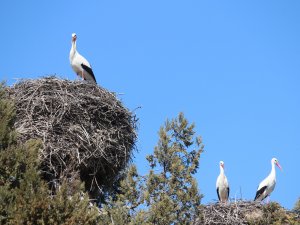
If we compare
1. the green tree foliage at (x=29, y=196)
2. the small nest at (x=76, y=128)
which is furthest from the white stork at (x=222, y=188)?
the green tree foliage at (x=29, y=196)

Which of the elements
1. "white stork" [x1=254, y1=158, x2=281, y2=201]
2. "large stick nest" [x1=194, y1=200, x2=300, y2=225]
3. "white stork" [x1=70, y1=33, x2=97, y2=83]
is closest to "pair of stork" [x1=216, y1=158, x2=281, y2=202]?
"white stork" [x1=254, y1=158, x2=281, y2=201]

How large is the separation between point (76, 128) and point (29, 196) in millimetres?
3789

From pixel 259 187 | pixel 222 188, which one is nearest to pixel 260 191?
pixel 259 187

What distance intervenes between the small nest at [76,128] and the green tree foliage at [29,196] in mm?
1816

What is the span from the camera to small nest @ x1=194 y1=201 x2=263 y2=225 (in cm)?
1494

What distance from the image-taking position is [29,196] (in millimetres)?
11180

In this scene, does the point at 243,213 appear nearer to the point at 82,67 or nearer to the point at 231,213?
→ the point at 231,213

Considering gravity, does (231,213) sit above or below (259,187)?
below

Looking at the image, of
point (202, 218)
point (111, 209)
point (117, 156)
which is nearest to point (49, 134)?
point (117, 156)

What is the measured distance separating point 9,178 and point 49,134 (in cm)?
274

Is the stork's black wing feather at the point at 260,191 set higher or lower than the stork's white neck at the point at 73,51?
lower

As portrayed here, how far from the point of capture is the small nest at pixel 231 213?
14.9 meters

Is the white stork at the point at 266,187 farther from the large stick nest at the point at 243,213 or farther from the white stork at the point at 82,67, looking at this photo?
the white stork at the point at 82,67

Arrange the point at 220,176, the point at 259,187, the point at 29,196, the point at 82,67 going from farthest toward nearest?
the point at 220,176 → the point at 259,187 → the point at 82,67 → the point at 29,196
